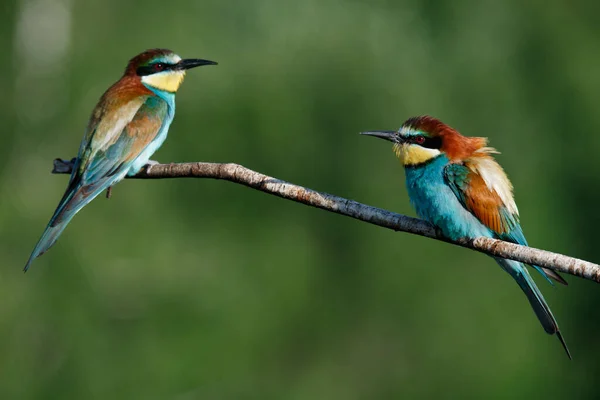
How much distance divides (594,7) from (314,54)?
4.56 m

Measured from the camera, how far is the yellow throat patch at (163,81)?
4.77m

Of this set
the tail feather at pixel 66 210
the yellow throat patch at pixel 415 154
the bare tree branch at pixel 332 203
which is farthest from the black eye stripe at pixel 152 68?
the bare tree branch at pixel 332 203

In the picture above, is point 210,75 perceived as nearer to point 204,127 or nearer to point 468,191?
point 204,127

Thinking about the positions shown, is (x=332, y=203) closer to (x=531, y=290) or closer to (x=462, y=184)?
(x=462, y=184)

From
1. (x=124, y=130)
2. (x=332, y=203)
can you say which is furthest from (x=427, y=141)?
(x=124, y=130)

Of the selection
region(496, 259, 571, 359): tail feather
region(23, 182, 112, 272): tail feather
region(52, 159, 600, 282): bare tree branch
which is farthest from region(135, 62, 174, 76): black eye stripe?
region(496, 259, 571, 359): tail feather

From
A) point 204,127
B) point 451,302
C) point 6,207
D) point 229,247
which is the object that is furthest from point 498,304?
point 6,207

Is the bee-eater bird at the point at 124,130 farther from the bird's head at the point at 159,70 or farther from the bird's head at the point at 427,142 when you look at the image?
the bird's head at the point at 427,142

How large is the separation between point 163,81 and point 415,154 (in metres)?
1.40

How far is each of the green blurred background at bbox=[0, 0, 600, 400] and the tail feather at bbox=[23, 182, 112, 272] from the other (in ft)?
15.4

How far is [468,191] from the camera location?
388 centimetres

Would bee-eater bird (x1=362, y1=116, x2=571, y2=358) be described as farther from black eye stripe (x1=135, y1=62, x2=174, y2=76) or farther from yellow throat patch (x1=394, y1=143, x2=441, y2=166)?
black eye stripe (x1=135, y1=62, x2=174, y2=76)

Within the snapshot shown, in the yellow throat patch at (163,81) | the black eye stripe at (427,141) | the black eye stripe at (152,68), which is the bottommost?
the black eye stripe at (427,141)

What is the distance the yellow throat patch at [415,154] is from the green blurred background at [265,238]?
5179 millimetres
